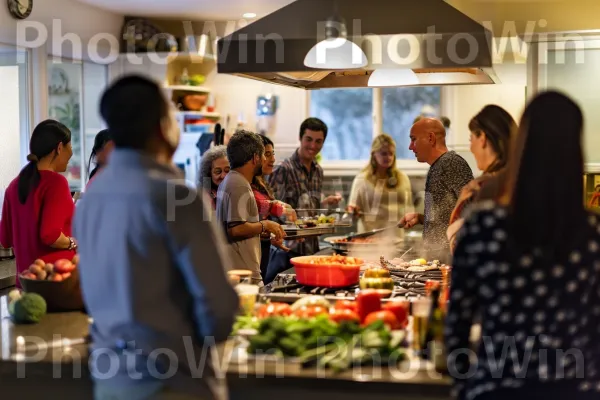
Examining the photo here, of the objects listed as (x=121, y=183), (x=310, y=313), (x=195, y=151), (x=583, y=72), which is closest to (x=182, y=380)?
(x=121, y=183)

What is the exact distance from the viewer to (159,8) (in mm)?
7000

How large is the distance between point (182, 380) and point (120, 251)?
1.18 feet

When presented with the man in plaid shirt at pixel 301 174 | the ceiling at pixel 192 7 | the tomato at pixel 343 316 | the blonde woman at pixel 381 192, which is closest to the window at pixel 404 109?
the blonde woman at pixel 381 192

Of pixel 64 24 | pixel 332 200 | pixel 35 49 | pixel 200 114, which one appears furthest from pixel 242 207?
pixel 200 114

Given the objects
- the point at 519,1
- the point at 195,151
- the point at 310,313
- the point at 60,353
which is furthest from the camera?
the point at 195,151

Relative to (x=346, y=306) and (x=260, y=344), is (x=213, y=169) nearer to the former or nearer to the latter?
(x=346, y=306)

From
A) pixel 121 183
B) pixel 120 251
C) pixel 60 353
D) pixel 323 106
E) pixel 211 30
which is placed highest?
pixel 211 30

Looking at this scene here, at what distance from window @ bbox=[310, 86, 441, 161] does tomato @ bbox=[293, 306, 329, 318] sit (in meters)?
5.14

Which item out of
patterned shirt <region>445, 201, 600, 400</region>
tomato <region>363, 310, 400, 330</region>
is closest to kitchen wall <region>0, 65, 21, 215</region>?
tomato <region>363, 310, 400, 330</region>

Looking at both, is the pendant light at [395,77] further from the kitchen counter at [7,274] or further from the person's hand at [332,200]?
the person's hand at [332,200]

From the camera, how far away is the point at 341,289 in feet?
11.8

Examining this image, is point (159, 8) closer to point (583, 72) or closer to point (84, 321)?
point (583, 72)

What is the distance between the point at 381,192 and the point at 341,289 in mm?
3133

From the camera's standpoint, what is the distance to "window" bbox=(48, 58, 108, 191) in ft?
22.0
